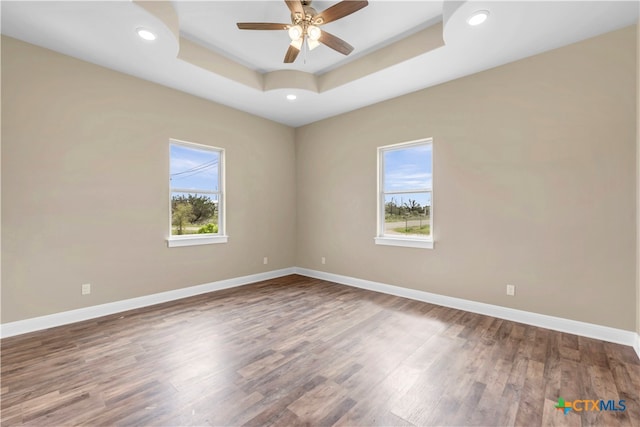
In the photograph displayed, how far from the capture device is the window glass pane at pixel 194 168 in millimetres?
4105

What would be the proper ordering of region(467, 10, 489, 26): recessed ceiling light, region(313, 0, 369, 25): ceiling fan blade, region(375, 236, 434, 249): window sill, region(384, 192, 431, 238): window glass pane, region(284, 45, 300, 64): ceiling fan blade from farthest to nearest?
region(384, 192, 431, 238): window glass pane < region(375, 236, 434, 249): window sill < region(284, 45, 300, 64): ceiling fan blade < region(467, 10, 489, 26): recessed ceiling light < region(313, 0, 369, 25): ceiling fan blade

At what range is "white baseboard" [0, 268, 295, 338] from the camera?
2828 mm

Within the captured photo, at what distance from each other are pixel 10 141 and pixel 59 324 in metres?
1.97

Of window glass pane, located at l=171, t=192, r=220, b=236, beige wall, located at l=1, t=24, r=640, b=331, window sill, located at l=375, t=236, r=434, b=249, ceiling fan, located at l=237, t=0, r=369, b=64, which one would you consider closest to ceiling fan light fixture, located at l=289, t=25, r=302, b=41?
ceiling fan, located at l=237, t=0, r=369, b=64

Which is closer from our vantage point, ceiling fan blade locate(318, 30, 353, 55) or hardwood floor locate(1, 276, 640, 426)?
hardwood floor locate(1, 276, 640, 426)

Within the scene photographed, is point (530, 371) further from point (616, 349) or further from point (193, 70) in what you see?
point (193, 70)

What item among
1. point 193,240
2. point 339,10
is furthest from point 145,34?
point 193,240

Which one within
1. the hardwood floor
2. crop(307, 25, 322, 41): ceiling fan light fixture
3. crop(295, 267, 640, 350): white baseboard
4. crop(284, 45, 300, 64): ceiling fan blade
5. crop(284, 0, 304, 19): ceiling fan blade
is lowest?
the hardwood floor

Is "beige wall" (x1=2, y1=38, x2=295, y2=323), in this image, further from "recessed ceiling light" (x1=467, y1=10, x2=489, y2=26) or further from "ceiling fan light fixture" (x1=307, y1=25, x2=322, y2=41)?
"recessed ceiling light" (x1=467, y1=10, x2=489, y2=26)

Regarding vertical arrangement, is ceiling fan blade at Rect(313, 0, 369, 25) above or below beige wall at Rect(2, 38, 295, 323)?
above

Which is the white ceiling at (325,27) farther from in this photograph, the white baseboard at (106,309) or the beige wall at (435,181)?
the white baseboard at (106,309)

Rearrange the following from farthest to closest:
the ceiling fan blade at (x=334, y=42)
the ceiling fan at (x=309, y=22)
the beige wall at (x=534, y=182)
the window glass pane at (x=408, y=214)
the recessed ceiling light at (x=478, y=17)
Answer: the window glass pane at (x=408, y=214)
the beige wall at (x=534, y=182)
the ceiling fan blade at (x=334, y=42)
the recessed ceiling light at (x=478, y=17)
the ceiling fan at (x=309, y=22)

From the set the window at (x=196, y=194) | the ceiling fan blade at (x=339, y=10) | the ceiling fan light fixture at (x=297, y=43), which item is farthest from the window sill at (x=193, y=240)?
the ceiling fan blade at (x=339, y=10)

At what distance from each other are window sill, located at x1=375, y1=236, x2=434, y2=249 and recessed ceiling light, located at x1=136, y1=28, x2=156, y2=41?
12.4 ft
